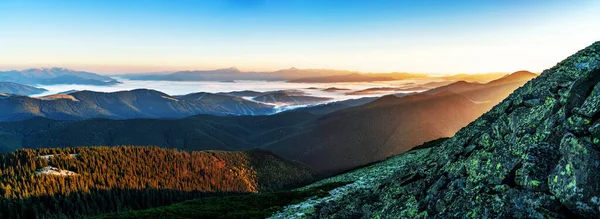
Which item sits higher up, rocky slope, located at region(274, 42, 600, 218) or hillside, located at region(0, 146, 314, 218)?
rocky slope, located at region(274, 42, 600, 218)

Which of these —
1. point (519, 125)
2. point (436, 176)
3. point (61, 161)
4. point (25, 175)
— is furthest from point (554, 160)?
point (61, 161)

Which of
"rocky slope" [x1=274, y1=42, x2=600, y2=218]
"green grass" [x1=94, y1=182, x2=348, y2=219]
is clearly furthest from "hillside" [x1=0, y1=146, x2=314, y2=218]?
"rocky slope" [x1=274, y1=42, x2=600, y2=218]

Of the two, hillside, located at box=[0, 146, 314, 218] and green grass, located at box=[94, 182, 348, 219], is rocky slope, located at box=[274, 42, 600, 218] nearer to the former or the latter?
green grass, located at box=[94, 182, 348, 219]

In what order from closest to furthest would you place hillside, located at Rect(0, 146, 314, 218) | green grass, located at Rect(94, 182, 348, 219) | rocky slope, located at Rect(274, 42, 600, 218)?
rocky slope, located at Rect(274, 42, 600, 218)
green grass, located at Rect(94, 182, 348, 219)
hillside, located at Rect(0, 146, 314, 218)

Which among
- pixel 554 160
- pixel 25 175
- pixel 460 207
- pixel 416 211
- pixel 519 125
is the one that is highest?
pixel 519 125

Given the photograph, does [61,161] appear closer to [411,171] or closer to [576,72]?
[411,171]

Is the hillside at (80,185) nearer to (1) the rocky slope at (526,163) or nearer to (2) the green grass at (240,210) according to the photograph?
(2) the green grass at (240,210)

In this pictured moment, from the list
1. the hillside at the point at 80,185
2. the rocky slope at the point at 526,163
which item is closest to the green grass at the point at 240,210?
the rocky slope at the point at 526,163

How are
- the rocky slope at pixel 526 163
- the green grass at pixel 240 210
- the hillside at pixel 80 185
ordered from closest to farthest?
the rocky slope at pixel 526 163 → the green grass at pixel 240 210 → the hillside at pixel 80 185
